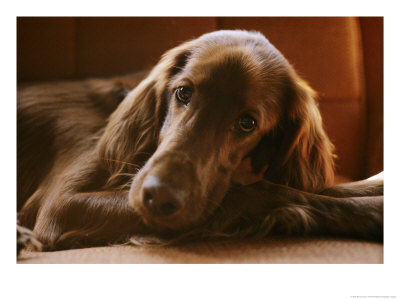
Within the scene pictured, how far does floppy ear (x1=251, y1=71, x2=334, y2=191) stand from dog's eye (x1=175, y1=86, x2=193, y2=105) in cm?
26

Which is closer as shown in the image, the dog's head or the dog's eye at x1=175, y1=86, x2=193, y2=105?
the dog's head

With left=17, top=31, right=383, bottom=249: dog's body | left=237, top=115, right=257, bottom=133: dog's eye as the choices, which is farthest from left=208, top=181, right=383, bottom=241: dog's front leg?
left=237, top=115, right=257, bottom=133: dog's eye

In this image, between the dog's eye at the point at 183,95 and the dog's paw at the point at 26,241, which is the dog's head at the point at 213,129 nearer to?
the dog's eye at the point at 183,95

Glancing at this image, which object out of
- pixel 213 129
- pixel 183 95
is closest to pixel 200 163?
pixel 213 129

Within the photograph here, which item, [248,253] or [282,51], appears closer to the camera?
[248,253]

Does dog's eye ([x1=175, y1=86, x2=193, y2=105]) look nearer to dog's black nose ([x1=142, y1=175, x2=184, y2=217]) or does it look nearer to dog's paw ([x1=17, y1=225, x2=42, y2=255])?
dog's black nose ([x1=142, y1=175, x2=184, y2=217])

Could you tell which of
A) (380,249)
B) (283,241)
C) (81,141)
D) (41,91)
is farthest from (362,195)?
(41,91)

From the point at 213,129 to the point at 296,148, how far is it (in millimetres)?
325

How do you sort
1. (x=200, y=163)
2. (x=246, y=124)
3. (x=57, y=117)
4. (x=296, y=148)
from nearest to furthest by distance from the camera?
(x=200, y=163) → (x=246, y=124) → (x=296, y=148) → (x=57, y=117)

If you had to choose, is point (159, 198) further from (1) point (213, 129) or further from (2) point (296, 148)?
(2) point (296, 148)

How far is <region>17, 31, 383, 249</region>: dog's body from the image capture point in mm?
1013

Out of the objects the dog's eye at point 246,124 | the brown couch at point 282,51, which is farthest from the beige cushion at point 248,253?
the dog's eye at point 246,124

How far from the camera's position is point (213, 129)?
3.47 ft
